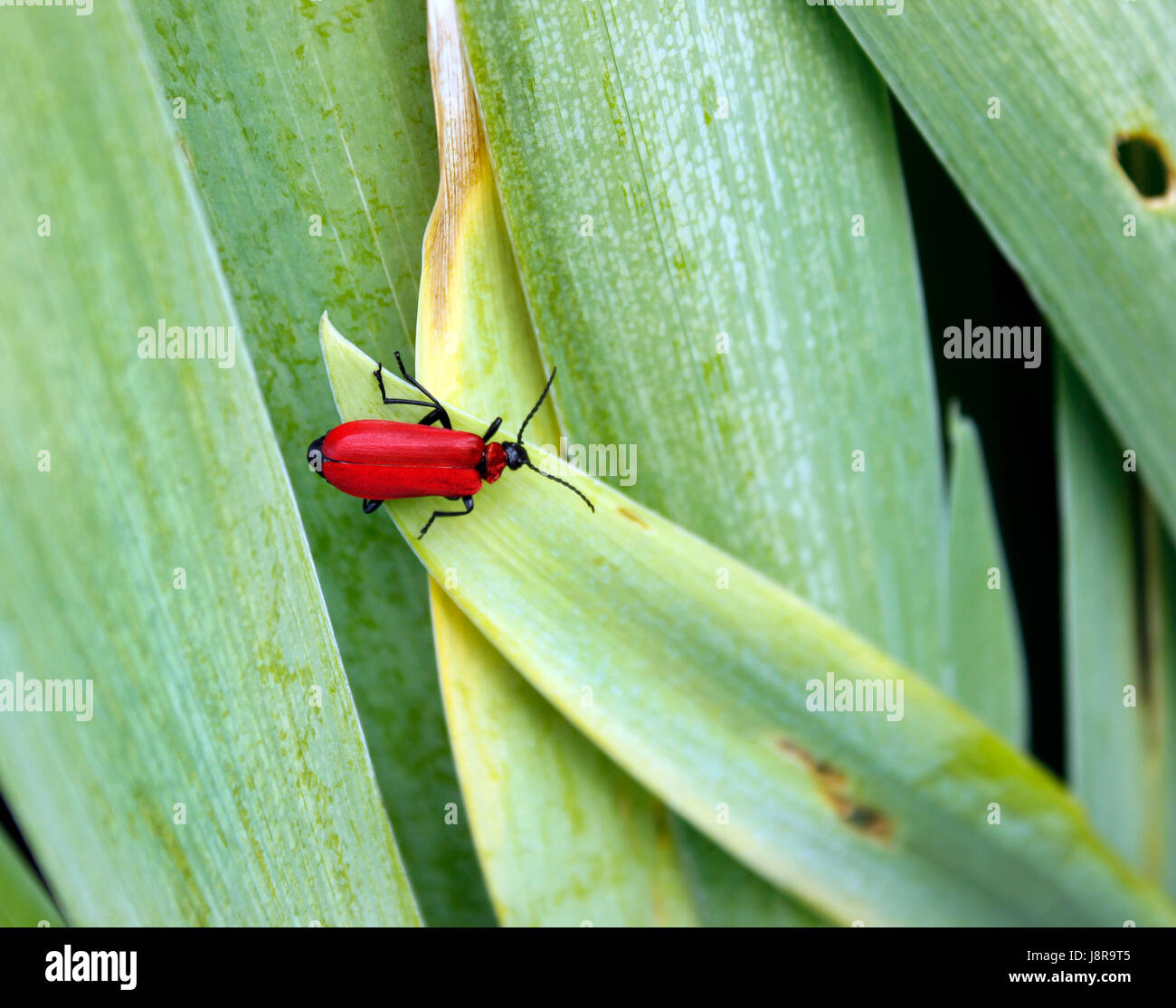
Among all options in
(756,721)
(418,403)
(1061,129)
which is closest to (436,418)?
(418,403)

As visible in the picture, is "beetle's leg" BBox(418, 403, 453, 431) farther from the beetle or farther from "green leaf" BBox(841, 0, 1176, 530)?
"green leaf" BBox(841, 0, 1176, 530)

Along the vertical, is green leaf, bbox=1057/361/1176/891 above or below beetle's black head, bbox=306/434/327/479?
below

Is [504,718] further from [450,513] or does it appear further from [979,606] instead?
[979,606]

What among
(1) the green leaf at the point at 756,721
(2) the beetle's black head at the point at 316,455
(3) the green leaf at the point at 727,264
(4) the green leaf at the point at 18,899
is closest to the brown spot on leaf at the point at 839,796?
(1) the green leaf at the point at 756,721

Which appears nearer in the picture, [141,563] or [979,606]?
[141,563]

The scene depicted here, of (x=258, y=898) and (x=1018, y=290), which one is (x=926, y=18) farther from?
(x=258, y=898)

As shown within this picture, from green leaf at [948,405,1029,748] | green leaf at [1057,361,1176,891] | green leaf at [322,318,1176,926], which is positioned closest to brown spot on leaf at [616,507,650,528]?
green leaf at [322,318,1176,926]
